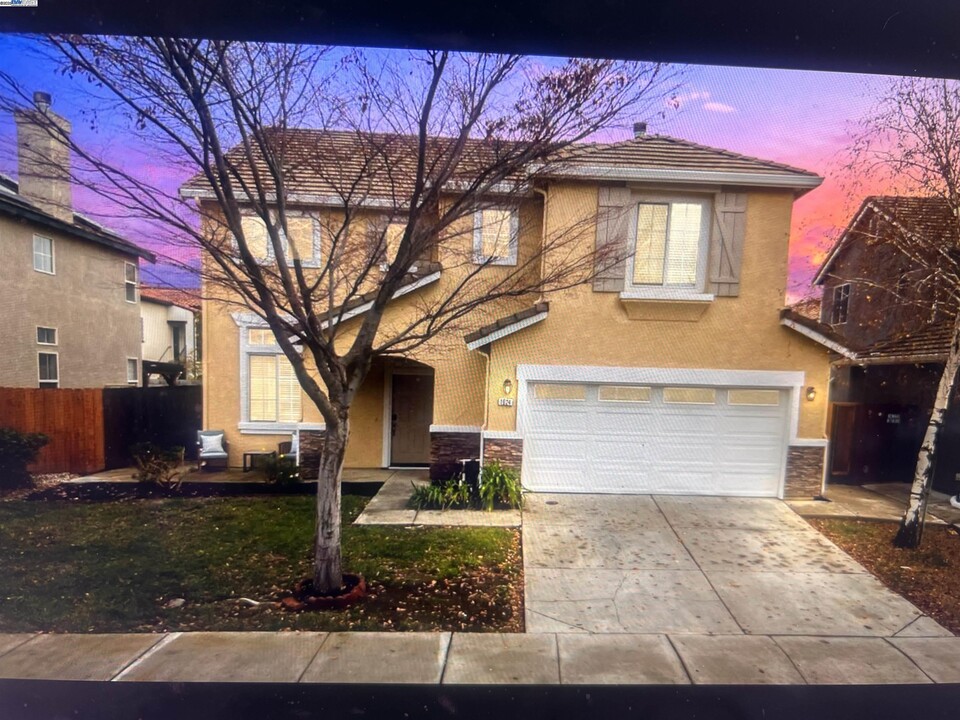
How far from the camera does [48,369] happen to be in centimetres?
726

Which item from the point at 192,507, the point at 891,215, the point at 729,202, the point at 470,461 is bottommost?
the point at 192,507

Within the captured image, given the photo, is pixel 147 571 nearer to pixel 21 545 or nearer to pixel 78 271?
pixel 21 545

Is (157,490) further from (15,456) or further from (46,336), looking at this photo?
(46,336)

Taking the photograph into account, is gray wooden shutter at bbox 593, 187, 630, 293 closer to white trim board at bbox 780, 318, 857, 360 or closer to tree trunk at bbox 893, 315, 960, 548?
white trim board at bbox 780, 318, 857, 360

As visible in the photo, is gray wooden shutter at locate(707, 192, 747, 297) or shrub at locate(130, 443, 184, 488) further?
shrub at locate(130, 443, 184, 488)

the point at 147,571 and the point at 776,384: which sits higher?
the point at 776,384

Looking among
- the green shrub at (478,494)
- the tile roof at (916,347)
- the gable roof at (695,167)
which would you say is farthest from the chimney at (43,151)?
the tile roof at (916,347)

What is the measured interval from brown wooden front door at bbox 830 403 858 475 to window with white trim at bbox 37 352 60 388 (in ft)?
40.9

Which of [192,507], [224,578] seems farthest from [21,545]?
[224,578]

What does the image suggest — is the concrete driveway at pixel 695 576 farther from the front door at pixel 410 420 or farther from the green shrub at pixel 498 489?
the front door at pixel 410 420

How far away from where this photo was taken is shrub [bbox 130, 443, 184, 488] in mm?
7176

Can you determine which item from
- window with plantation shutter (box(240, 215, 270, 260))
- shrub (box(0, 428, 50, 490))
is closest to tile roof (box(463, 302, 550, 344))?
window with plantation shutter (box(240, 215, 270, 260))

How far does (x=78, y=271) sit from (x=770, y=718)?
812 centimetres

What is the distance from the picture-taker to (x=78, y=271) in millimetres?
6090
